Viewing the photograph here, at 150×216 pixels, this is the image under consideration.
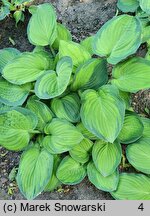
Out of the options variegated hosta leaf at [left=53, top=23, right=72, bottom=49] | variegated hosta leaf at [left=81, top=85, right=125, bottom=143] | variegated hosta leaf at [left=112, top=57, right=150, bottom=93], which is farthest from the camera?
variegated hosta leaf at [left=53, top=23, right=72, bottom=49]

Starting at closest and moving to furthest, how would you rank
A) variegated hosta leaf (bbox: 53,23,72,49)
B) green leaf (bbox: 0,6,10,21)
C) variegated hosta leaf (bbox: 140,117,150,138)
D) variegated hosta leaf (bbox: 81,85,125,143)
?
1. variegated hosta leaf (bbox: 81,85,125,143)
2. variegated hosta leaf (bbox: 140,117,150,138)
3. variegated hosta leaf (bbox: 53,23,72,49)
4. green leaf (bbox: 0,6,10,21)

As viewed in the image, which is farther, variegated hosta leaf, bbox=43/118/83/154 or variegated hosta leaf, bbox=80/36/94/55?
variegated hosta leaf, bbox=80/36/94/55

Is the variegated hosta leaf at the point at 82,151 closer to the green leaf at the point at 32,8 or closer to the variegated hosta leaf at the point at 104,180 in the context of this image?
the variegated hosta leaf at the point at 104,180

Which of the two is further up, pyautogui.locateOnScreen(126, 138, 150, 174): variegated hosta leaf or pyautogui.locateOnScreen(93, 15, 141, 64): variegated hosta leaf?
pyautogui.locateOnScreen(93, 15, 141, 64): variegated hosta leaf

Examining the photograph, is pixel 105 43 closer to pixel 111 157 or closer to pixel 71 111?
pixel 71 111

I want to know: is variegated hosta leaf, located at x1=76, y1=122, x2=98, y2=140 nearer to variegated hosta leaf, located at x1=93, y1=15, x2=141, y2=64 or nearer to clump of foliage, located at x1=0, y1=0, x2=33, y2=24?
variegated hosta leaf, located at x1=93, y1=15, x2=141, y2=64

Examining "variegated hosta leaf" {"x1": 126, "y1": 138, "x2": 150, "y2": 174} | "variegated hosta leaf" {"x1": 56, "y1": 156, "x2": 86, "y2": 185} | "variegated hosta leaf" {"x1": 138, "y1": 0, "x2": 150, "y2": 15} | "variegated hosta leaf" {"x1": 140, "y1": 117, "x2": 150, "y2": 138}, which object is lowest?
"variegated hosta leaf" {"x1": 56, "y1": 156, "x2": 86, "y2": 185}

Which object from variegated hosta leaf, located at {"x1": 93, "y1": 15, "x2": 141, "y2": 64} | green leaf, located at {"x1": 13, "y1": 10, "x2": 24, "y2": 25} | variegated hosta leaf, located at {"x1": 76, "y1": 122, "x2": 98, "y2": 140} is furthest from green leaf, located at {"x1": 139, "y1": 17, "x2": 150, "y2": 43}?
green leaf, located at {"x1": 13, "y1": 10, "x2": 24, "y2": 25}
